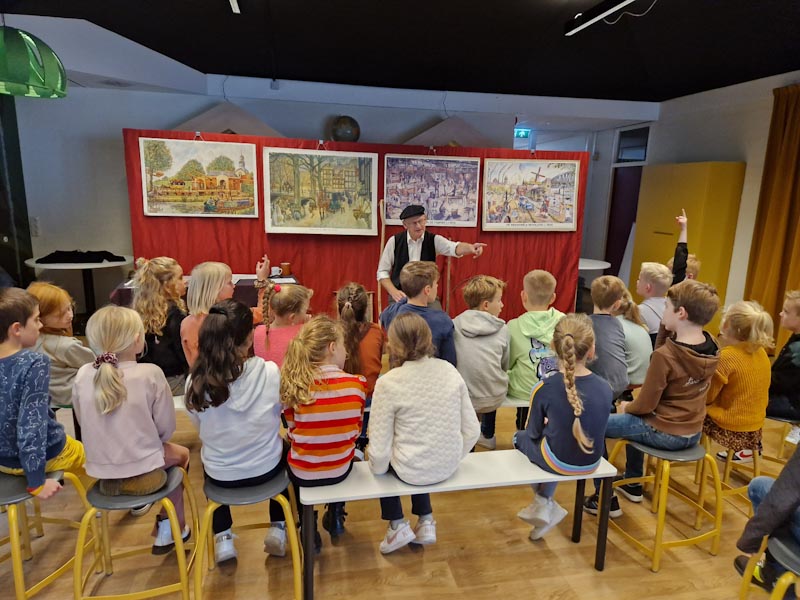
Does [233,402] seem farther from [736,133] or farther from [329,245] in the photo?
[736,133]

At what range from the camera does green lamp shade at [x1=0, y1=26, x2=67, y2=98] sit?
6.50ft

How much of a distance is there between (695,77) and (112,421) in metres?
5.77

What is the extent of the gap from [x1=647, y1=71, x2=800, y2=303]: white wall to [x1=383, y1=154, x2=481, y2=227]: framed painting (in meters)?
2.42

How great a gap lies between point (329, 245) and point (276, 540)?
3166mm

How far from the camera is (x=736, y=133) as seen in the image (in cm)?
522

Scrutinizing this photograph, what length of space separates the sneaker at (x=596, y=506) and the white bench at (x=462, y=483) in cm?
36

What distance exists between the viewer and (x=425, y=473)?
1.74 meters

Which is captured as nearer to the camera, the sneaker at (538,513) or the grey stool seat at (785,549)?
the grey stool seat at (785,549)

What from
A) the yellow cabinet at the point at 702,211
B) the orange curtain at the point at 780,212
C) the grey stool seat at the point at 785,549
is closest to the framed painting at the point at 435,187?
the yellow cabinet at the point at 702,211

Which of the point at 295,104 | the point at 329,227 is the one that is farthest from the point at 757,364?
the point at 295,104

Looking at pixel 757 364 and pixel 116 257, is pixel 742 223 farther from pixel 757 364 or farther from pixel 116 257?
pixel 116 257

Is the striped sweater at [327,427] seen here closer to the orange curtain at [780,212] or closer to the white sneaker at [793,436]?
the white sneaker at [793,436]

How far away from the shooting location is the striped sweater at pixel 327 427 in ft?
5.55

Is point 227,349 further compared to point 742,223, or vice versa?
point 742,223
